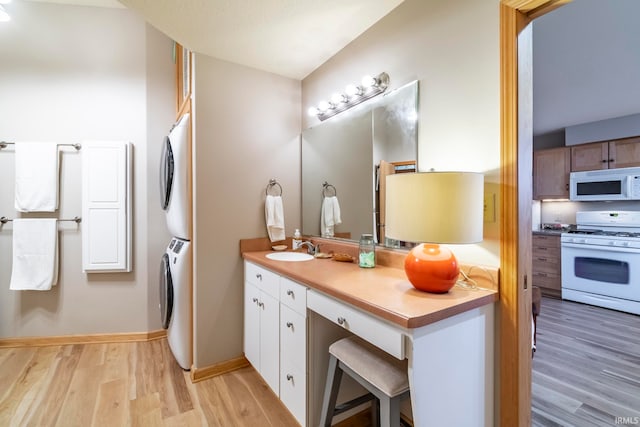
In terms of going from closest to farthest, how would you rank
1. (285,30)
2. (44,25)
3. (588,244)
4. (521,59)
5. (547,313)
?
(521,59) < (285,30) < (44,25) < (547,313) < (588,244)

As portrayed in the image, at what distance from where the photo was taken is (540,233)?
412cm

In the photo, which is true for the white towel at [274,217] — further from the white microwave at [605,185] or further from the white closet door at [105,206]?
the white microwave at [605,185]

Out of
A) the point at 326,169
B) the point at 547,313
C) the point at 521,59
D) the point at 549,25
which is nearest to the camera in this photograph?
the point at 521,59

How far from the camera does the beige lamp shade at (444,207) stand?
107 centimetres

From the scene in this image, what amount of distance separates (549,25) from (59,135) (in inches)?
158

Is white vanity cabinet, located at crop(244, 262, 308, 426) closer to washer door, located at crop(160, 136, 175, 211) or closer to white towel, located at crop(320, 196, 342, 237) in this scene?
white towel, located at crop(320, 196, 342, 237)

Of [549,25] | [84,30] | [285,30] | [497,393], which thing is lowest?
Answer: [497,393]

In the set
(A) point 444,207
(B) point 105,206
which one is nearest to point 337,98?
(A) point 444,207

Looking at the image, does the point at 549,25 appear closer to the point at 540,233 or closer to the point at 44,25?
the point at 540,233

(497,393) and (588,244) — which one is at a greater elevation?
(588,244)

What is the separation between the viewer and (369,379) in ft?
3.81

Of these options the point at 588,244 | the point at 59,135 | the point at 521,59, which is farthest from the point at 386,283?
the point at 588,244

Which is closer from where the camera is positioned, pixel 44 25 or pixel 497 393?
pixel 497 393

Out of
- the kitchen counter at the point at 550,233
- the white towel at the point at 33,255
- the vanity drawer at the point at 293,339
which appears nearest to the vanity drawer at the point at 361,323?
the vanity drawer at the point at 293,339
